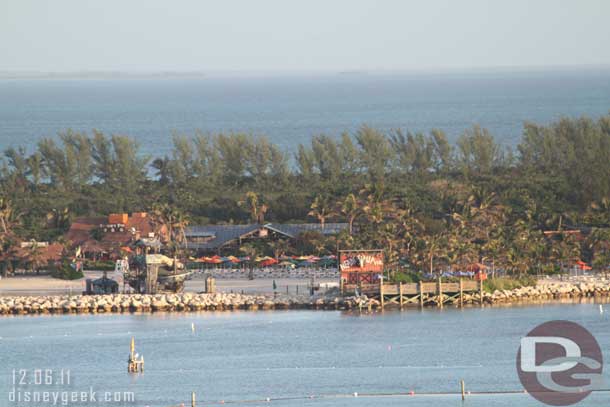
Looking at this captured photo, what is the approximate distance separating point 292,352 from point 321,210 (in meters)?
32.5

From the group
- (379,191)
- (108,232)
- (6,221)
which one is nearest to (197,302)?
(6,221)

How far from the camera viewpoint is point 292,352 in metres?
63.4

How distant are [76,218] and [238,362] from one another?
38.6 metres

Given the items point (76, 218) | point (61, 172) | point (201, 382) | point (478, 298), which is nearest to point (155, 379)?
point (201, 382)

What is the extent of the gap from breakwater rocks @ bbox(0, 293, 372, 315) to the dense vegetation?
18.0ft

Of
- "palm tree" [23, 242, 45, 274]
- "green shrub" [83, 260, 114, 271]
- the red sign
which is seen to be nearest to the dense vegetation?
"palm tree" [23, 242, 45, 274]

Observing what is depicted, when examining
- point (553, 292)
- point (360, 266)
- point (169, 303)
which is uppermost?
point (360, 266)

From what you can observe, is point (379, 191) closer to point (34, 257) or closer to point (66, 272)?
point (66, 272)

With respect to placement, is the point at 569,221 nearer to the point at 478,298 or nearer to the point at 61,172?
the point at 478,298

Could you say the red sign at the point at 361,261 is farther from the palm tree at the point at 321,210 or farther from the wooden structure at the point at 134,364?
the wooden structure at the point at 134,364

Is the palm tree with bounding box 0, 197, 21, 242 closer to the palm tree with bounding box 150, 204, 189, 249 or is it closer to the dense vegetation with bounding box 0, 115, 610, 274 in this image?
the dense vegetation with bounding box 0, 115, 610, 274

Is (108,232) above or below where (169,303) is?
above

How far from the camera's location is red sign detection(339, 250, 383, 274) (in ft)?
251

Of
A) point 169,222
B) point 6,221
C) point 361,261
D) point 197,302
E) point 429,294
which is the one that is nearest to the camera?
point 197,302
